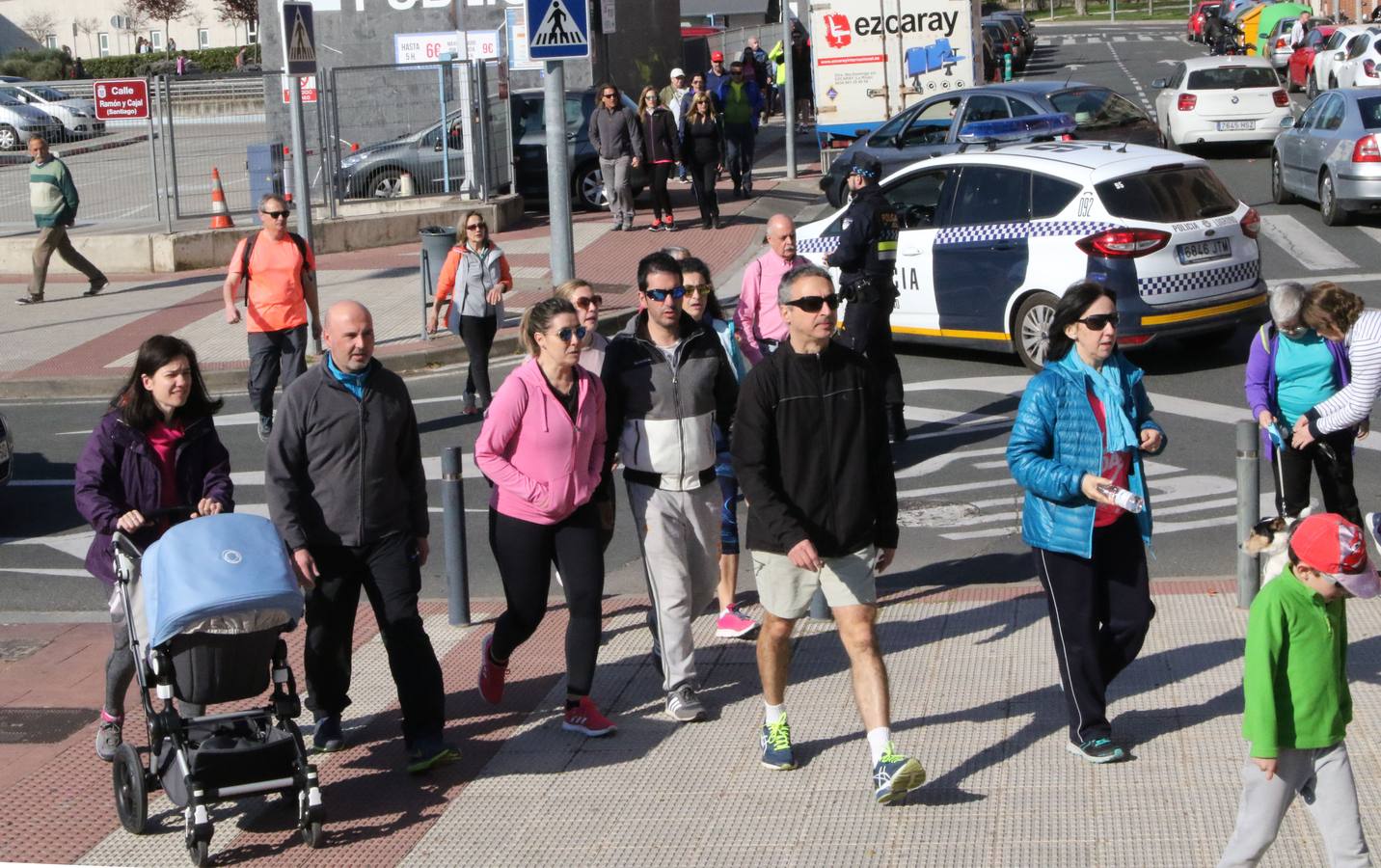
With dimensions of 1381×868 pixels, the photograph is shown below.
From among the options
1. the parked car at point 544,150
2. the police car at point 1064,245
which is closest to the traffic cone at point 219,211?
the parked car at point 544,150

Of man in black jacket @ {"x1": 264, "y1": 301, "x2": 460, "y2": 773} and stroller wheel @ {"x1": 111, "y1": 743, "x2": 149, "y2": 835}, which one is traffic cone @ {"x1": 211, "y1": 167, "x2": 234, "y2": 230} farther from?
stroller wheel @ {"x1": 111, "y1": 743, "x2": 149, "y2": 835}

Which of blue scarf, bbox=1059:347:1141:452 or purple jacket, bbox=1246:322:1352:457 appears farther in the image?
purple jacket, bbox=1246:322:1352:457

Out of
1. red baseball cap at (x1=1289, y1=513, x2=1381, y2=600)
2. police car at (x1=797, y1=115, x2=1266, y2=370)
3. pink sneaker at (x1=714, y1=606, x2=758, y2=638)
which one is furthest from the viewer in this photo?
police car at (x1=797, y1=115, x2=1266, y2=370)

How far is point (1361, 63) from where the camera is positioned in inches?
1286

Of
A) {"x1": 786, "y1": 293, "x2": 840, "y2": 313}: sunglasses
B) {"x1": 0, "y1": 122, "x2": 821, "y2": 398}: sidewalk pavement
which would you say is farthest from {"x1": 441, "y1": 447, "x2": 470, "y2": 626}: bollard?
{"x1": 0, "y1": 122, "x2": 821, "y2": 398}: sidewalk pavement

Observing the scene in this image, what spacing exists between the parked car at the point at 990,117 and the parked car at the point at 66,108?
10045mm

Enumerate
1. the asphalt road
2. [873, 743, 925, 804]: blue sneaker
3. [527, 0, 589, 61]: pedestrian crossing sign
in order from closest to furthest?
[873, 743, 925, 804]: blue sneaker
the asphalt road
[527, 0, 589, 61]: pedestrian crossing sign

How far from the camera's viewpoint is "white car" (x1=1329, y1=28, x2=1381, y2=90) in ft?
106

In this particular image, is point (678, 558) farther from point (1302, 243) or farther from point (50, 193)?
point (50, 193)

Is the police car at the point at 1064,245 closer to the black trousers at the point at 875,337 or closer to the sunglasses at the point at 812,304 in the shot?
the black trousers at the point at 875,337

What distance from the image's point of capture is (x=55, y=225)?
18797 millimetres

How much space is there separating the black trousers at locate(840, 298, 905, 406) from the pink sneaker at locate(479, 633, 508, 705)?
462 centimetres

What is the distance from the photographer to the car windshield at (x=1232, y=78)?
26.0 m

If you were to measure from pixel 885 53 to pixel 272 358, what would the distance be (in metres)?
18.3
